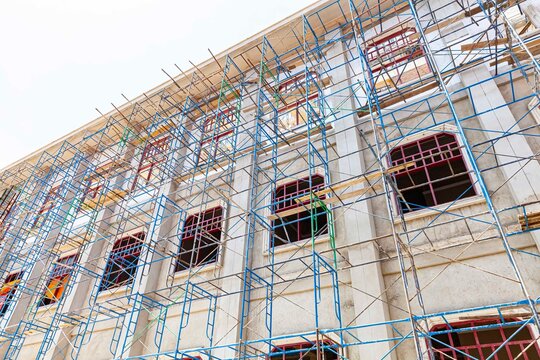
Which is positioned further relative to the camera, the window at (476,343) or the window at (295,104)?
the window at (295,104)

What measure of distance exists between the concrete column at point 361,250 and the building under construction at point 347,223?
1.3 inches

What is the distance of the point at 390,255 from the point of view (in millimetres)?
7520

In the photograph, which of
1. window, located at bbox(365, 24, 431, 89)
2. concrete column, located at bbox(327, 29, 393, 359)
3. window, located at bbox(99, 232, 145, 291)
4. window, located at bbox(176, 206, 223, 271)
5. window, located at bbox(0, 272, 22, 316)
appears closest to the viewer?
concrete column, located at bbox(327, 29, 393, 359)

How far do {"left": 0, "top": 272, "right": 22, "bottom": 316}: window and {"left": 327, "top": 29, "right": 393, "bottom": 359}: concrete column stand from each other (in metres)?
13.0

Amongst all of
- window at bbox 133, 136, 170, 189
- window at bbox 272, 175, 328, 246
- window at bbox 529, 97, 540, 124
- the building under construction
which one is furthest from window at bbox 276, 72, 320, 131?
window at bbox 529, 97, 540, 124

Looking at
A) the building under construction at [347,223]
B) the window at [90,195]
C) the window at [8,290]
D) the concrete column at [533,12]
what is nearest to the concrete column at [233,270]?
the building under construction at [347,223]

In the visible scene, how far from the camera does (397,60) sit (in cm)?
1045

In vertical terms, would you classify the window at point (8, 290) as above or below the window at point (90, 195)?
below

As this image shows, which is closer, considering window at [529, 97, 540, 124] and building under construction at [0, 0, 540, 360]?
building under construction at [0, 0, 540, 360]

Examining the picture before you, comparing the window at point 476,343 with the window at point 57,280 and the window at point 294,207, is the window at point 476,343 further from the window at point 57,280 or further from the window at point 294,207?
the window at point 57,280

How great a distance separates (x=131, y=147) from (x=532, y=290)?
49.1 feet

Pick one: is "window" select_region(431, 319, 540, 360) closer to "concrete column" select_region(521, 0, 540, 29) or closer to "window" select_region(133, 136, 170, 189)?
"concrete column" select_region(521, 0, 540, 29)

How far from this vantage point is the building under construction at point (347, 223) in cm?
657

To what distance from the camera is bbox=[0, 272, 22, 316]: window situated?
46.1 ft
